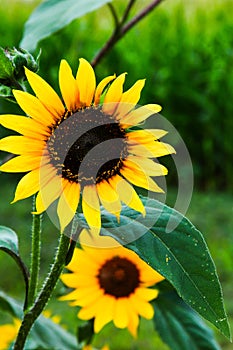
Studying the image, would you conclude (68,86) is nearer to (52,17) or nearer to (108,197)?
(108,197)

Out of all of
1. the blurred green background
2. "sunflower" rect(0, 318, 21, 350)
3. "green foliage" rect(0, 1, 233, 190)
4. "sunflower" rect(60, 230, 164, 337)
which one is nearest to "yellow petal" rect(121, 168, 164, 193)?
"sunflower" rect(60, 230, 164, 337)

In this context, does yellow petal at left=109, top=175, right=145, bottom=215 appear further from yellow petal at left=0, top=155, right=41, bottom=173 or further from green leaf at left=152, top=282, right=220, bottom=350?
green leaf at left=152, top=282, right=220, bottom=350

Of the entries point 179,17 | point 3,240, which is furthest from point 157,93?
point 3,240

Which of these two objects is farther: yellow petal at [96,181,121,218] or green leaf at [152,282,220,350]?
green leaf at [152,282,220,350]

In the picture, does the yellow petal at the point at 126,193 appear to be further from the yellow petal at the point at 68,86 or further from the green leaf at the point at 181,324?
the green leaf at the point at 181,324

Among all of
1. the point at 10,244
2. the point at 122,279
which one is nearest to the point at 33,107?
the point at 10,244

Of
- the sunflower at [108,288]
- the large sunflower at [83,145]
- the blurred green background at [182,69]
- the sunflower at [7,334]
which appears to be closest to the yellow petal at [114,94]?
the large sunflower at [83,145]
